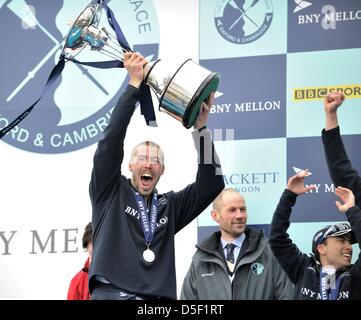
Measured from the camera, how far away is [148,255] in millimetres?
4879

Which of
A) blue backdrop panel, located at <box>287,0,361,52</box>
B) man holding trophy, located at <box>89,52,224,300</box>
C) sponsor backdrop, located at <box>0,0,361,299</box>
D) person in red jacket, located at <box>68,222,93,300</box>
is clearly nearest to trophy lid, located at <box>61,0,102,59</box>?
man holding trophy, located at <box>89,52,224,300</box>

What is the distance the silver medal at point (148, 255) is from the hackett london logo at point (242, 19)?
1.92 metres

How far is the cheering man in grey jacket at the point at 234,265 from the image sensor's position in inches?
223

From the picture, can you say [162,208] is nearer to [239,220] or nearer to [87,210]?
[239,220]

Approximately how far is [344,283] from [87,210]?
6.02 ft

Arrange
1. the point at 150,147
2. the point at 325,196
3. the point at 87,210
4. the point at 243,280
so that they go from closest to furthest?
the point at 150,147 → the point at 243,280 → the point at 325,196 → the point at 87,210

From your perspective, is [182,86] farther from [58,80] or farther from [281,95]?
[58,80]

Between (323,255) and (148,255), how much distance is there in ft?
3.44

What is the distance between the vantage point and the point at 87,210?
652 centimetres

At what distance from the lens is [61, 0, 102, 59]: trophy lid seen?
526cm

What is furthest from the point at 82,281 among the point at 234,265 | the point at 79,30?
the point at 79,30

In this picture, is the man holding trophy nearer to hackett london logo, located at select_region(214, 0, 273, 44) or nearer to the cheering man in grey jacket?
the cheering man in grey jacket

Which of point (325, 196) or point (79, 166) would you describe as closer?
point (325, 196)

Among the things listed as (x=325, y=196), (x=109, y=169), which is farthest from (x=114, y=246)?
(x=325, y=196)
